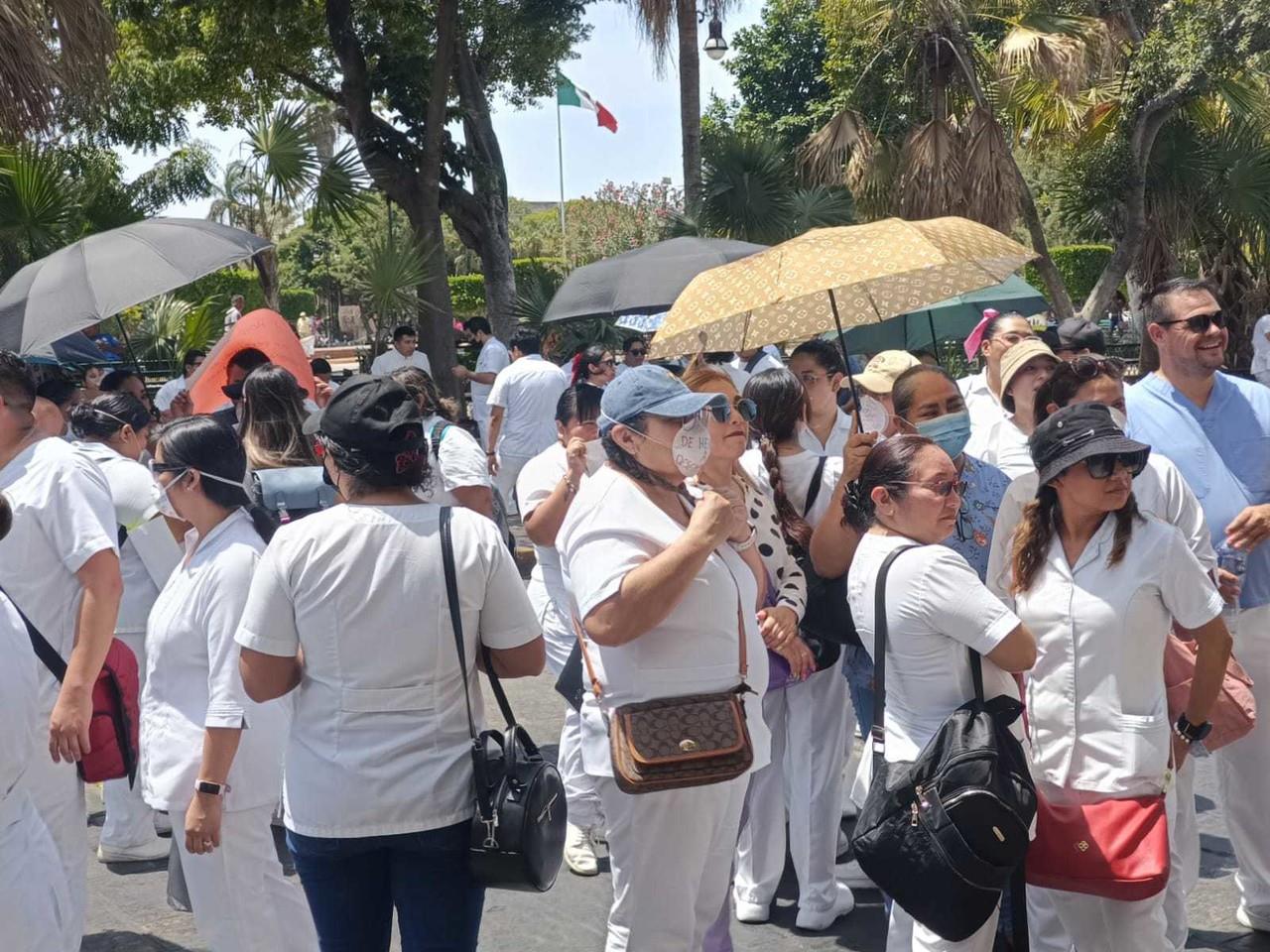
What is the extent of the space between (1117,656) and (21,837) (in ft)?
8.64

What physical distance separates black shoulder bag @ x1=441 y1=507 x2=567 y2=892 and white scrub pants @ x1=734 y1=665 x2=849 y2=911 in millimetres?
1843

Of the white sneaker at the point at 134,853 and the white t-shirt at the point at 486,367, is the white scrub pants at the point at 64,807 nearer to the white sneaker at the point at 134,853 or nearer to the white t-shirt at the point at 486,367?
the white sneaker at the point at 134,853

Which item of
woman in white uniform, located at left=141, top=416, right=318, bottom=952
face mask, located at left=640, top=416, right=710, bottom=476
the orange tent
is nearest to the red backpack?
woman in white uniform, located at left=141, top=416, right=318, bottom=952

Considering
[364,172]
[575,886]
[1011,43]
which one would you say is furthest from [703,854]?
[1011,43]

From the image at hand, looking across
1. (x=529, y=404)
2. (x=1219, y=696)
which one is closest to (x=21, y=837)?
(x=1219, y=696)

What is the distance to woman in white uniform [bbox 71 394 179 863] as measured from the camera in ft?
19.1

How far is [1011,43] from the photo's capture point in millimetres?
18125

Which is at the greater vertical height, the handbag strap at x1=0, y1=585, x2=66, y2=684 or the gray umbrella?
the gray umbrella

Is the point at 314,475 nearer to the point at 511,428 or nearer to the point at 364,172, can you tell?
the point at 511,428

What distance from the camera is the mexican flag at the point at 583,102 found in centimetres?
3014

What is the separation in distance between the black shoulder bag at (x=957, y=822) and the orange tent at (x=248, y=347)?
4.94 m

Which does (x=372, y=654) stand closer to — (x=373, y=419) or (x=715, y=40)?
(x=373, y=419)

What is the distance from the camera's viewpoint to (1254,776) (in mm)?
4680

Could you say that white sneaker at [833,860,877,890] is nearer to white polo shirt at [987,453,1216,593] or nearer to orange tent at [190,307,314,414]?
white polo shirt at [987,453,1216,593]
